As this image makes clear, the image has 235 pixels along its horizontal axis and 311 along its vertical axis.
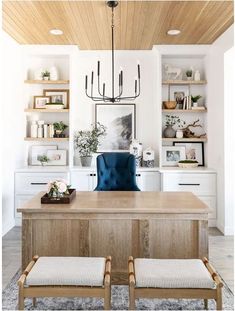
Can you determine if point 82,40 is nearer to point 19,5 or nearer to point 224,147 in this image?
point 19,5

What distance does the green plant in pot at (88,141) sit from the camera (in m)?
5.50

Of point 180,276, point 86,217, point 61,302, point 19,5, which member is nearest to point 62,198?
point 86,217

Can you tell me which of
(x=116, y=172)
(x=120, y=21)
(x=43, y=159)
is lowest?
(x=116, y=172)

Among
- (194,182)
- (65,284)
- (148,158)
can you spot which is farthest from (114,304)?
(148,158)

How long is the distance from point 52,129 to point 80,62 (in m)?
1.17

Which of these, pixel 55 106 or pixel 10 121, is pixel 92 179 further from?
pixel 10 121

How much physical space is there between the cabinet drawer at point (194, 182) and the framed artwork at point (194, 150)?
61 cm

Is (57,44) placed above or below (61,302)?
above

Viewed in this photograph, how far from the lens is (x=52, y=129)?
5.64 m

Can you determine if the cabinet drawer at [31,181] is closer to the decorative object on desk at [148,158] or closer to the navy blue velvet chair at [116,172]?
the navy blue velvet chair at [116,172]

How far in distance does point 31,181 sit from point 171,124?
2.32 meters

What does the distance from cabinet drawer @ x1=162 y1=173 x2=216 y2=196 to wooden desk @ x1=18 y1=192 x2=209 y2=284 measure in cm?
210

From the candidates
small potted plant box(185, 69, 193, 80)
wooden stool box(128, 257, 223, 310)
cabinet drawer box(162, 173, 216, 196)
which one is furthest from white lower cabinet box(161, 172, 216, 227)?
wooden stool box(128, 257, 223, 310)

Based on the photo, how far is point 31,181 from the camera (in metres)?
5.21
